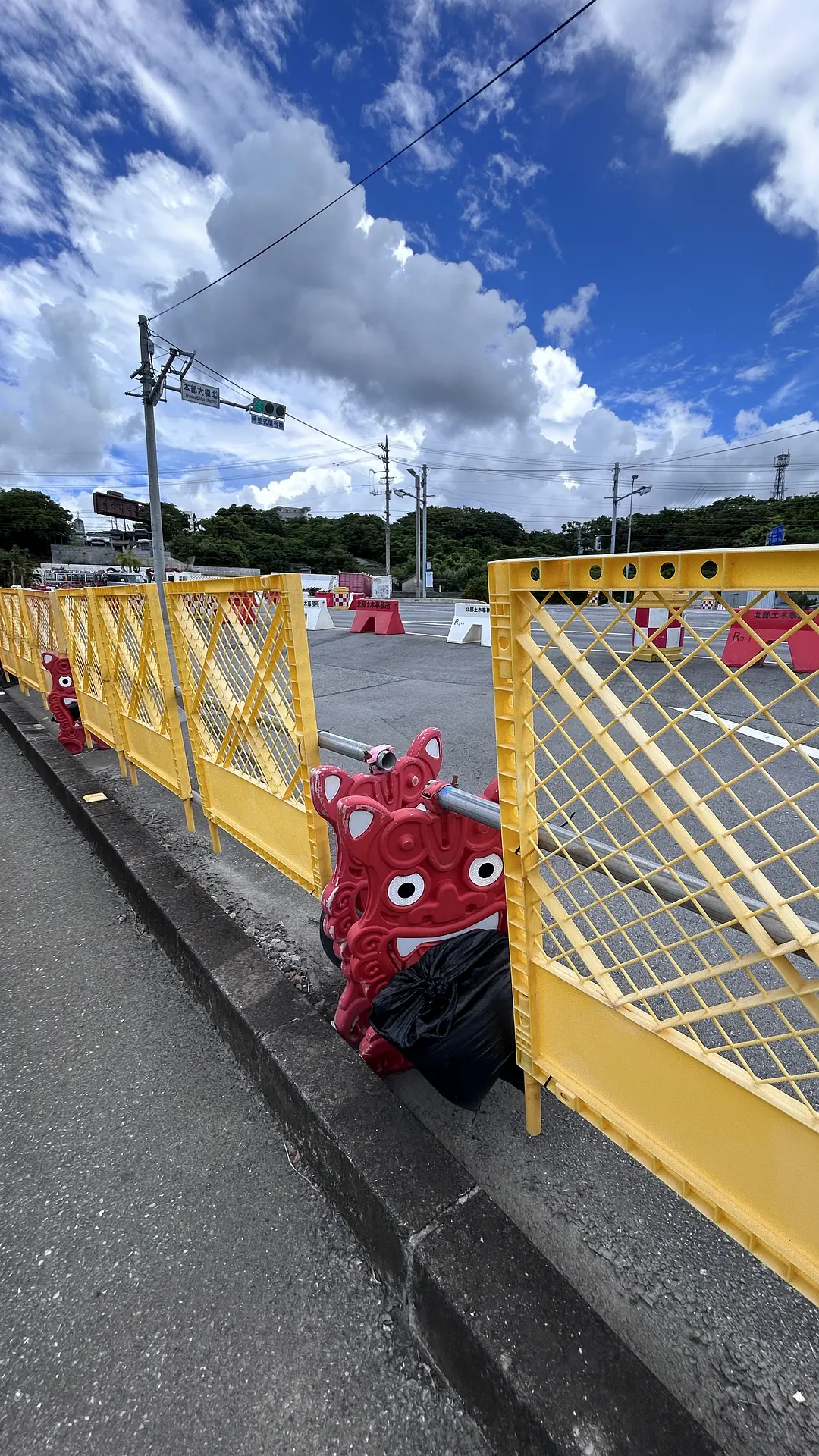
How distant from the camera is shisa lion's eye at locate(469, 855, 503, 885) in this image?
2211mm

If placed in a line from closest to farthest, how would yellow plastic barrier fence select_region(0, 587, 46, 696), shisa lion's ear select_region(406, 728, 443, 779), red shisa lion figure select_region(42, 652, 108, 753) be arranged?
shisa lion's ear select_region(406, 728, 443, 779), red shisa lion figure select_region(42, 652, 108, 753), yellow plastic barrier fence select_region(0, 587, 46, 696)

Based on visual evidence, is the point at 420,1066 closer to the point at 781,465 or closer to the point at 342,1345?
the point at 342,1345

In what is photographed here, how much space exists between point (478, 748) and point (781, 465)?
220 feet

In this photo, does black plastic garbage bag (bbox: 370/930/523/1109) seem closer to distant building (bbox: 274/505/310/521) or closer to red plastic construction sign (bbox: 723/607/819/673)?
red plastic construction sign (bbox: 723/607/819/673)

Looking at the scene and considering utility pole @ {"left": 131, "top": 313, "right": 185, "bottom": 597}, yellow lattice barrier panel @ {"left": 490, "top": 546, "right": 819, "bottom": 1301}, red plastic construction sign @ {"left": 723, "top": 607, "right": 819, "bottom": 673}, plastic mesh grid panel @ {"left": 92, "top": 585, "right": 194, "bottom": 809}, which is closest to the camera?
yellow lattice barrier panel @ {"left": 490, "top": 546, "right": 819, "bottom": 1301}

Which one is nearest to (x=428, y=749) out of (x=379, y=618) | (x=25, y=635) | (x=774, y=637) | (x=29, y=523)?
(x=25, y=635)

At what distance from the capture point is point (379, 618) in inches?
672

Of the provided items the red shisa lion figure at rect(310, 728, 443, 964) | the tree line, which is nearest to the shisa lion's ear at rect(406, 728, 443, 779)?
the red shisa lion figure at rect(310, 728, 443, 964)

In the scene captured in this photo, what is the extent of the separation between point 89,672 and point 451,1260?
5508 millimetres

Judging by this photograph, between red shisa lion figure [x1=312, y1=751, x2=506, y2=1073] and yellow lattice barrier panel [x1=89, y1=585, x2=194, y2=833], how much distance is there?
7.63 ft

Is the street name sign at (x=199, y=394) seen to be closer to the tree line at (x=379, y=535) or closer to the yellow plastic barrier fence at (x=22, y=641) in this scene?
the yellow plastic barrier fence at (x=22, y=641)

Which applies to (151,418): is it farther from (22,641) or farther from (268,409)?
(22,641)

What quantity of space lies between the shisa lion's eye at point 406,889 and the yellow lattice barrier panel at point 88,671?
3844 millimetres

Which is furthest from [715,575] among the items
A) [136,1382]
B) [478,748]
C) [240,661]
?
[478,748]
